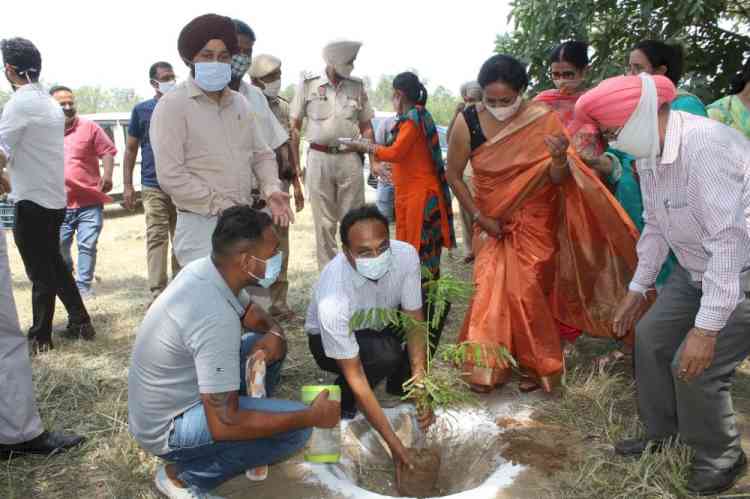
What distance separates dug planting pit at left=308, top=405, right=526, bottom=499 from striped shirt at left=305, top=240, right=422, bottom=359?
1.50 ft

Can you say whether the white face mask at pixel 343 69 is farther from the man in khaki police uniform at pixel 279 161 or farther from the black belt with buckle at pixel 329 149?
the black belt with buckle at pixel 329 149

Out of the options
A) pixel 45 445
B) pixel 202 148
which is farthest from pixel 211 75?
pixel 45 445

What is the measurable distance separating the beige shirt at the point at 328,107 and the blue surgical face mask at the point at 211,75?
164 cm

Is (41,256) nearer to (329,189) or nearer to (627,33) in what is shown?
(329,189)

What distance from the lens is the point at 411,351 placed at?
2.84m

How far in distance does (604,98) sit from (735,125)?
1.05 meters

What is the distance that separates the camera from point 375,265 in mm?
2639

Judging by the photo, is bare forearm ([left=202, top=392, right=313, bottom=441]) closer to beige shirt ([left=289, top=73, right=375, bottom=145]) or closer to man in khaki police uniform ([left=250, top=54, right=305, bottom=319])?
man in khaki police uniform ([left=250, top=54, right=305, bottom=319])

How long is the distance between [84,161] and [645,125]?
4574 millimetres

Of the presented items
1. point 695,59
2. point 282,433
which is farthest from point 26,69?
point 695,59

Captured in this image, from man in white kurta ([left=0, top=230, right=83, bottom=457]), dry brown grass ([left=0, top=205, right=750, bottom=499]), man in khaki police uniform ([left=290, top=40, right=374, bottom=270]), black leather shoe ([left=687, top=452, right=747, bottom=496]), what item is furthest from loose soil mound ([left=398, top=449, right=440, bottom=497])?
man in khaki police uniform ([left=290, top=40, right=374, bottom=270])

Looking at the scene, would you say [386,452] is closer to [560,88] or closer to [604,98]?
[604,98]

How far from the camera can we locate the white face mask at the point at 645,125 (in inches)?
86.7

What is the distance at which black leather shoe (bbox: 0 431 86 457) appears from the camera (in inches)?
109
